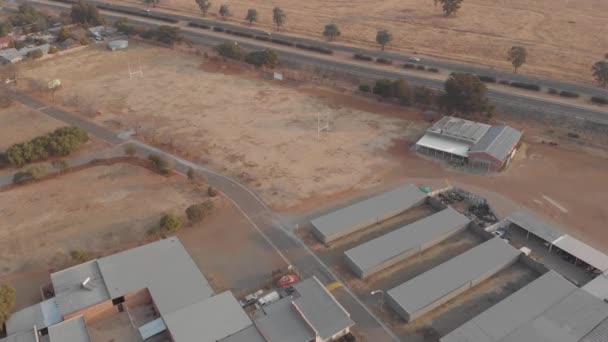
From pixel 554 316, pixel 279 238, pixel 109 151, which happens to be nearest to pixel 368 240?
pixel 279 238

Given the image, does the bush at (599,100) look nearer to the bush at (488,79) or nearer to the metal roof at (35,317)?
the bush at (488,79)

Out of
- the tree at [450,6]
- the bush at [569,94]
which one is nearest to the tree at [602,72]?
the bush at [569,94]

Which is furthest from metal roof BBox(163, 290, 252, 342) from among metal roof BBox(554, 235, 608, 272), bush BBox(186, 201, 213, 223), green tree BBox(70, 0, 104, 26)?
green tree BBox(70, 0, 104, 26)

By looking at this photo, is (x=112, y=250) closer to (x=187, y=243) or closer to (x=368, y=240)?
(x=187, y=243)

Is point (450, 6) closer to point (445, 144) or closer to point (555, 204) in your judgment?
point (445, 144)

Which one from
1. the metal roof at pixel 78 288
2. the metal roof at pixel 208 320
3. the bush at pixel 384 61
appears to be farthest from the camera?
the bush at pixel 384 61

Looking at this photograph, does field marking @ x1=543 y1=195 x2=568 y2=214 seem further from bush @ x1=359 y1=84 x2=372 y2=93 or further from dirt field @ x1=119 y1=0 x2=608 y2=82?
dirt field @ x1=119 y1=0 x2=608 y2=82

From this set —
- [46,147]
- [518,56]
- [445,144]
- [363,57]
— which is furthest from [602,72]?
[46,147]
